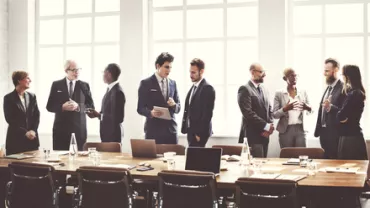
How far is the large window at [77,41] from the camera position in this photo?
9.27 meters

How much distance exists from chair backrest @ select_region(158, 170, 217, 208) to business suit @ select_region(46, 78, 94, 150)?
3.86 m

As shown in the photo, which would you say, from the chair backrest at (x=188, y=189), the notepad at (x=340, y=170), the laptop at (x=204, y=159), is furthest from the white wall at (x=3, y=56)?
the notepad at (x=340, y=170)

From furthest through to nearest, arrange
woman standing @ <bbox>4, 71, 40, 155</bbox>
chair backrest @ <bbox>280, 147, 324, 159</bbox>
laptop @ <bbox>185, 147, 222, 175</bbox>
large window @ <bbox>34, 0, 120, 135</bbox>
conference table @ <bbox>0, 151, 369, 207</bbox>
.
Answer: large window @ <bbox>34, 0, 120, 135</bbox>
woman standing @ <bbox>4, 71, 40, 155</bbox>
chair backrest @ <bbox>280, 147, 324, 159</bbox>
laptop @ <bbox>185, 147, 222, 175</bbox>
conference table @ <bbox>0, 151, 369, 207</bbox>

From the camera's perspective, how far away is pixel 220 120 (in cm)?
858

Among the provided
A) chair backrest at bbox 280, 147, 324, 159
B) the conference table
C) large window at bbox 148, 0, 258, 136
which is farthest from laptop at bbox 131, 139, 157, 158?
large window at bbox 148, 0, 258, 136

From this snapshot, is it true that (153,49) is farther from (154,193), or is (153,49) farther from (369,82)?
(154,193)

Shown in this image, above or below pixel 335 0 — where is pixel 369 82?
below

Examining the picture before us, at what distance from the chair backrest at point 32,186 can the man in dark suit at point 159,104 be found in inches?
108

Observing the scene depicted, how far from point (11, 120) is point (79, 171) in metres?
3.53

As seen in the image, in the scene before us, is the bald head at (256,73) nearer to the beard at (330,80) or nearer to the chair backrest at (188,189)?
the beard at (330,80)

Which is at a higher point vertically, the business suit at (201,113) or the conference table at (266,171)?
the business suit at (201,113)

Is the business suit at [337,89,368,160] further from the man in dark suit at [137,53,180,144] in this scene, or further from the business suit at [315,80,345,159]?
the man in dark suit at [137,53,180,144]

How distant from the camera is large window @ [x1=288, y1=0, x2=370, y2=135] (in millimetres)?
7930

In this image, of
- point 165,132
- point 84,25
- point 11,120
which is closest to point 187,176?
point 165,132
